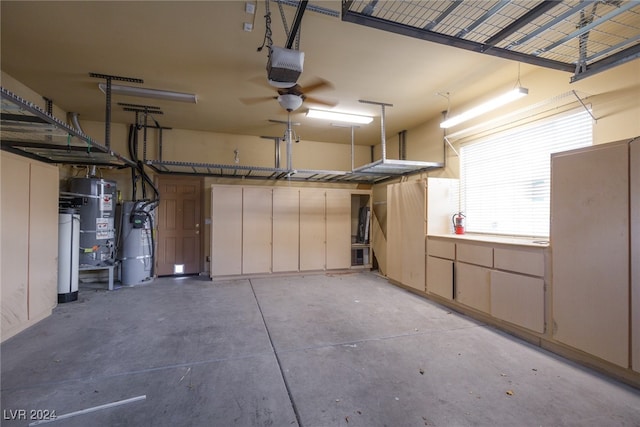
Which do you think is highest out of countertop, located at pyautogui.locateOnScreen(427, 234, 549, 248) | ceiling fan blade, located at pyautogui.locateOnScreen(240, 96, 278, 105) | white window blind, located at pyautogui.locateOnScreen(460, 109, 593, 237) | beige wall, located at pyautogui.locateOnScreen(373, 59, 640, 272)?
ceiling fan blade, located at pyautogui.locateOnScreen(240, 96, 278, 105)

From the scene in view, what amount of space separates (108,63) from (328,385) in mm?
4217

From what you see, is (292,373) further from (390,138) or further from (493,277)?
(390,138)

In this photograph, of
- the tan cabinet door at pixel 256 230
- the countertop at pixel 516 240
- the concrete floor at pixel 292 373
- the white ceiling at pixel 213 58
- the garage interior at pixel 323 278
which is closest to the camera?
the concrete floor at pixel 292 373

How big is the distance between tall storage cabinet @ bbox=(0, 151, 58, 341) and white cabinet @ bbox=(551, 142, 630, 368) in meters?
5.62

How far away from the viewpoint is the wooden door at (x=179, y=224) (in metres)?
5.76

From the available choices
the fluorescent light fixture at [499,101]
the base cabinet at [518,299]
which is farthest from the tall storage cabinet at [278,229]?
the base cabinet at [518,299]

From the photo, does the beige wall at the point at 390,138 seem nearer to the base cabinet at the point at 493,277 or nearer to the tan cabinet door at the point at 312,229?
the tan cabinet door at the point at 312,229

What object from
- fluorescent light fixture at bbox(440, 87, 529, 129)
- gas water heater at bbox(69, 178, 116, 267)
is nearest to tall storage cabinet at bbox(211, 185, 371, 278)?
gas water heater at bbox(69, 178, 116, 267)

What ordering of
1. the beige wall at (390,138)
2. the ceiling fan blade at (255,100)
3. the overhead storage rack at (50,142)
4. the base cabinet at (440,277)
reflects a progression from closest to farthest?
the overhead storage rack at (50,142), the beige wall at (390,138), the base cabinet at (440,277), the ceiling fan blade at (255,100)

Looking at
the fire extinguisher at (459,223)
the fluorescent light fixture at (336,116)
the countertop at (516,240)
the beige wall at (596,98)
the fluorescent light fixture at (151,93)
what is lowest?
the countertop at (516,240)

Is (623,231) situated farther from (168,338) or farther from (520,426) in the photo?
(168,338)

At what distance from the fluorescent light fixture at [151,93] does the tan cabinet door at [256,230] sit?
2.07 meters

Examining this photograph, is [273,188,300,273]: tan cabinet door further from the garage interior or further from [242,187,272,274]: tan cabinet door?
the garage interior

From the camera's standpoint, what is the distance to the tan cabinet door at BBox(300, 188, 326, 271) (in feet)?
20.0
